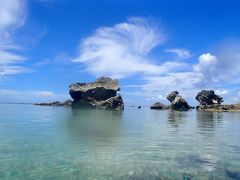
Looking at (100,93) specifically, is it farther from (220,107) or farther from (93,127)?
(93,127)

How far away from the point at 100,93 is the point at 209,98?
5181 cm

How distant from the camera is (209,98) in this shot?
14150cm

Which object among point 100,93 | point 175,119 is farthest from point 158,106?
point 175,119

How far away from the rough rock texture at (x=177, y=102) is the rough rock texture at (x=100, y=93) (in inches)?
1001

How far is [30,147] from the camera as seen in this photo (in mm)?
23547

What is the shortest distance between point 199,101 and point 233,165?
425 feet

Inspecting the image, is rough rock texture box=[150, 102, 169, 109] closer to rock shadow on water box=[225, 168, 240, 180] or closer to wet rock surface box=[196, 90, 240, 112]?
wet rock surface box=[196, 90, 240, 112]

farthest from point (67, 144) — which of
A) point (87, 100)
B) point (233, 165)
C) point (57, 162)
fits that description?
point (87, 100)

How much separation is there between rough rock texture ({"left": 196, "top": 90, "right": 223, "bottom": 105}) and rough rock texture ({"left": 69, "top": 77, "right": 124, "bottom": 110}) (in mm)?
40371

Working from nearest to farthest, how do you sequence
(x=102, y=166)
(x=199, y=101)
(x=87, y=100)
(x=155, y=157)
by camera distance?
(x=102, y=166) < (x=155, y=157) < (x=87, y=100) < (x=199, y=101)

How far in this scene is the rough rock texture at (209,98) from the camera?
141250 millimetres

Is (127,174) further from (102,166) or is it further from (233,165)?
(233,165)

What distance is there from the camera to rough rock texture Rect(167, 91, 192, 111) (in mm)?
136875

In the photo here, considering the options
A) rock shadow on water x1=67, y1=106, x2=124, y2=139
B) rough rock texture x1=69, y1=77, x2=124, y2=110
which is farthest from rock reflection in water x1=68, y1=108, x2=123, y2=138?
rough rock texture x1=69, y1=77, x2=124, y2=110
